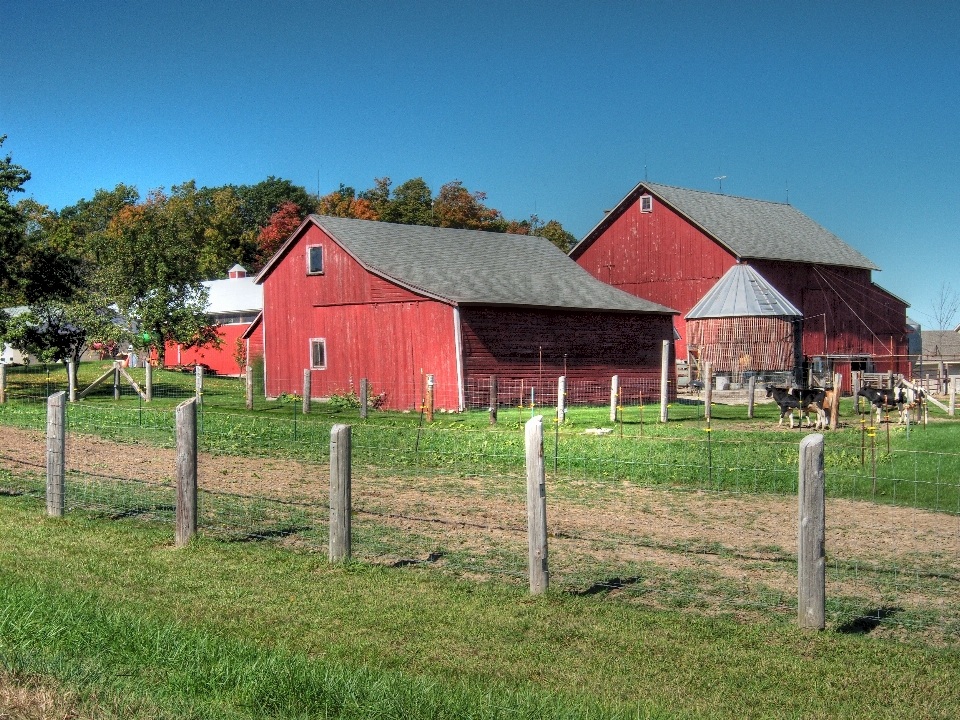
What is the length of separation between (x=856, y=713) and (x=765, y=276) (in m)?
44.7

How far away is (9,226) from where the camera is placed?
114ft

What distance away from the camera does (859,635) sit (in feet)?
24.4

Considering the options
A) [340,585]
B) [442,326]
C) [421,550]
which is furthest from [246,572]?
[442,326]

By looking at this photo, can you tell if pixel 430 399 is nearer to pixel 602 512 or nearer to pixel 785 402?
pixel 785 402

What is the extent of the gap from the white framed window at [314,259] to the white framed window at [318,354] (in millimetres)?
2407

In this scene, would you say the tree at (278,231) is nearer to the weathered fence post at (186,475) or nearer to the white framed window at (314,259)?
the white framed window at (314,259)

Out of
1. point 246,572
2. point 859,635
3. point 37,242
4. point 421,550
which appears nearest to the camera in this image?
point 859,635

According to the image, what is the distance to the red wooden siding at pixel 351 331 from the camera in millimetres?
32750

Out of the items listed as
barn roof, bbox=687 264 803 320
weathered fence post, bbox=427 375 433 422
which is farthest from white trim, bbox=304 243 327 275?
barn roof, bbox=687 264 803 320

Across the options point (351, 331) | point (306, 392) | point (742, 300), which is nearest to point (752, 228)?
point (742, 300)

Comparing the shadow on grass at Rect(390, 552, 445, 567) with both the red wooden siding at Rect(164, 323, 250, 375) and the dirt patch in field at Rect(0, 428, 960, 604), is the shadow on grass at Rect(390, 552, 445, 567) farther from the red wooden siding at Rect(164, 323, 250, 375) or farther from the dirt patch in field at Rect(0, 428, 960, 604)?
the red wooden siding at Rect(164, 323, 250, 375)

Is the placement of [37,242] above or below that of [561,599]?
above

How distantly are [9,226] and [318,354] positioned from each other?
35.8 ft

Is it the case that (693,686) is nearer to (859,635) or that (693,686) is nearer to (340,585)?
(859,635)
